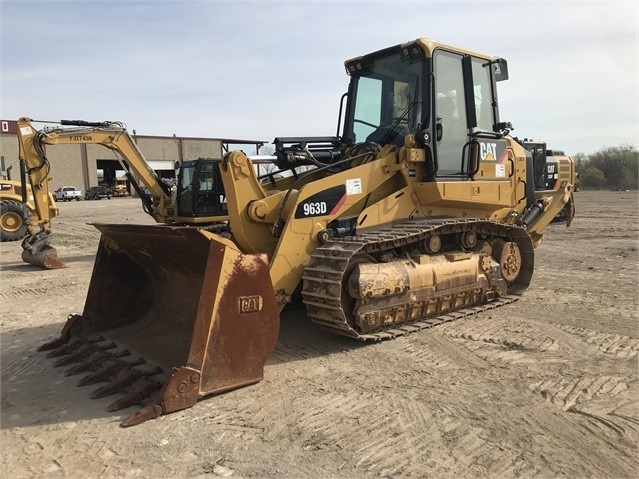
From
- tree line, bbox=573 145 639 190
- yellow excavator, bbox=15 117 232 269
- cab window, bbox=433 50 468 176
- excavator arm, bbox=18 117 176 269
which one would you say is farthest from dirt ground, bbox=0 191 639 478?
tree line, bbox=573 145 639 190

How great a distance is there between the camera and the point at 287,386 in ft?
13.4

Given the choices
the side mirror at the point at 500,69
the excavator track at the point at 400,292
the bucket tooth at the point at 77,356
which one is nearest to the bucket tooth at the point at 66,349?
the bucket tooth at the point at 77,356

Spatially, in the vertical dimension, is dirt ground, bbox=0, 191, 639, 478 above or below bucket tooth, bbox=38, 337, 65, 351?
below

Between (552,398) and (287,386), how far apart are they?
1971 millimetres

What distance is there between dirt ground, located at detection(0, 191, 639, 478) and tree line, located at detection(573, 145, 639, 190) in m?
43.8

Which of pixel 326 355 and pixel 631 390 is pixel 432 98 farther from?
pixel 631 390

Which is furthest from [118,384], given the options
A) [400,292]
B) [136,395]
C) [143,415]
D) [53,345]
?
[400,292]

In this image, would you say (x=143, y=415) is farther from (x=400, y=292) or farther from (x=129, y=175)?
(x=129, y=175)

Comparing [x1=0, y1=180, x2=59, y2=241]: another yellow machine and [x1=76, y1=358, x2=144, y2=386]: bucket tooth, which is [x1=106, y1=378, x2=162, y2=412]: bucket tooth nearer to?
[x1=76, y1=358, x2=144, y2=386]: bucket tooth

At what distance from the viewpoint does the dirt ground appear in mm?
2959

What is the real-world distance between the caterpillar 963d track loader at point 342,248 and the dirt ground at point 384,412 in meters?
0.28

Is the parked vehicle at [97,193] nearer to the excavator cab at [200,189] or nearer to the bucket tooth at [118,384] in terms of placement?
the excavator cab at [200,189]

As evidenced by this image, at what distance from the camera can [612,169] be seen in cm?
4528

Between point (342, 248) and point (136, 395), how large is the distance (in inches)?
84.4
